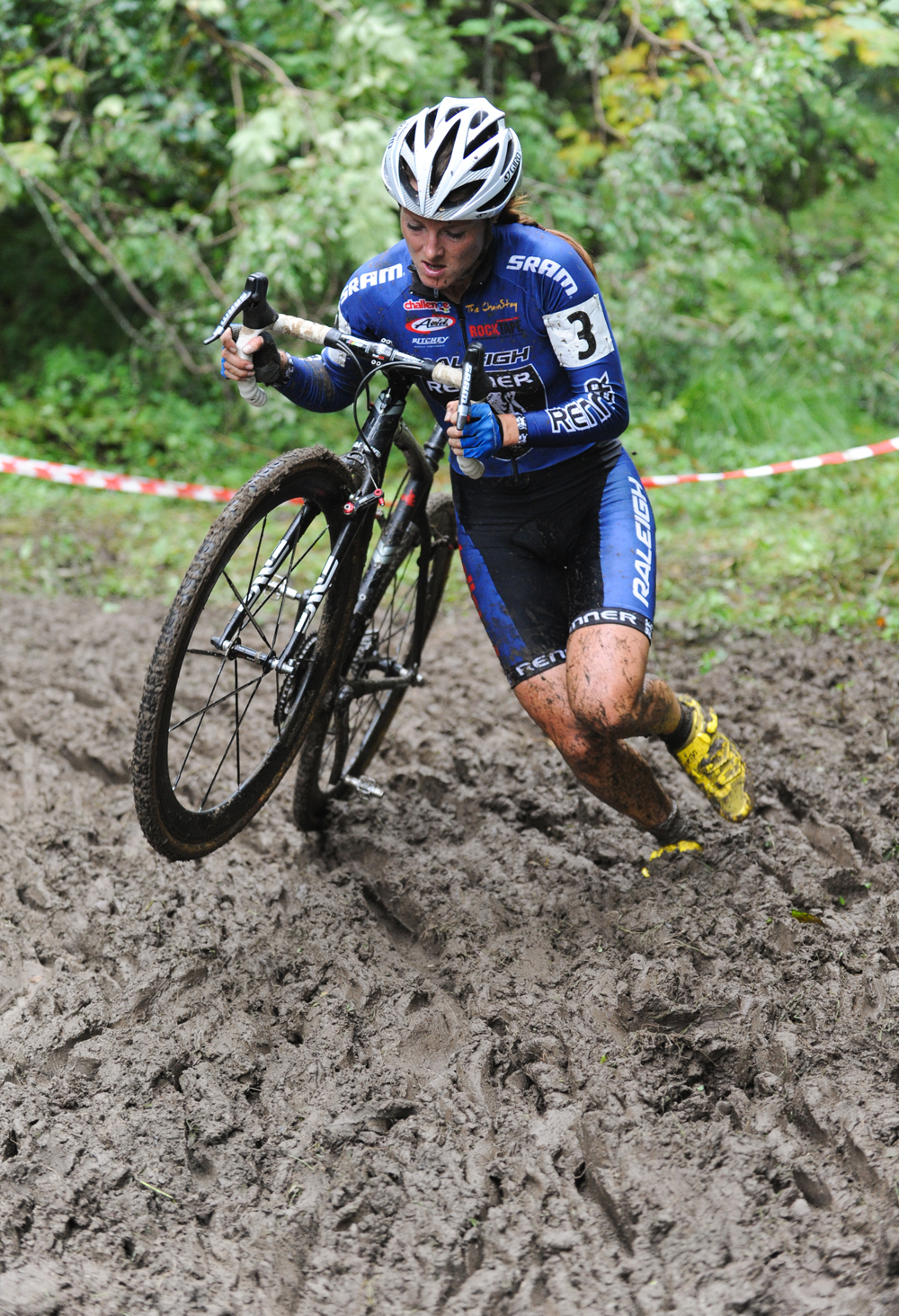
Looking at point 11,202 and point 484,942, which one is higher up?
point 11,202

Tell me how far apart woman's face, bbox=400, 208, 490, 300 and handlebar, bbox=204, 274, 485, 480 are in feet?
0.74

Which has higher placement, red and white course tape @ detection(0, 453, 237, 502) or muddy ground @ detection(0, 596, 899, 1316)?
muddy ground @ detection(0, 596, 899, 1316)

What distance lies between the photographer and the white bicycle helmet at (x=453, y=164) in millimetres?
2650

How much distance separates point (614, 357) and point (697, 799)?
1859mm

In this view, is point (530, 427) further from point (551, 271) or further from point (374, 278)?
point (374, 278)

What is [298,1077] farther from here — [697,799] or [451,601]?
[451,601]

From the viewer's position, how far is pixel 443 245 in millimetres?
2742

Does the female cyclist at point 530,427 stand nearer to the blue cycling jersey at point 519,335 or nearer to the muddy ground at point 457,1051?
the blue cycling jersey at point 519,335

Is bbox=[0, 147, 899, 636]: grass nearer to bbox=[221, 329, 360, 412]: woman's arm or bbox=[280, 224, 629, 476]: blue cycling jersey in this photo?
bbox=[280, 224, 629, 476]: blue cycling jersey

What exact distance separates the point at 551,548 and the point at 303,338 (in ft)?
3.27

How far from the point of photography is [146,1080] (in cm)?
261

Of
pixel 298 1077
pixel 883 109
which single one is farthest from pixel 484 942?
pixel 883 109

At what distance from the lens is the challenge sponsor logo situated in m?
3.00

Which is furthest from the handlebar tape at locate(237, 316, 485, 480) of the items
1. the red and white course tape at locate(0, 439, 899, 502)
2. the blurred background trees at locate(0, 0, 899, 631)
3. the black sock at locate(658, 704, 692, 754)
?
the blurred background trees at locate(0, 0, 899, 631)
